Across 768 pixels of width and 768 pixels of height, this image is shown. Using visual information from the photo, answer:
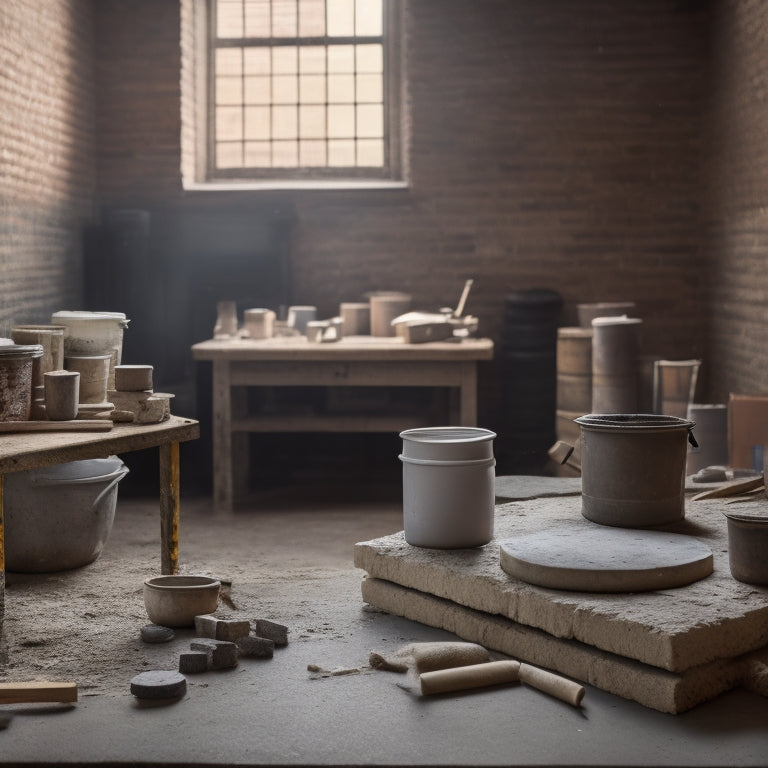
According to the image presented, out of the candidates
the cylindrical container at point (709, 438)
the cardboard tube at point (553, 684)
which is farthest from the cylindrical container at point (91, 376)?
the cylindrical container at point (709, 438)

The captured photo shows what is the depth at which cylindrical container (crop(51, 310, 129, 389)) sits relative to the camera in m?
5.25

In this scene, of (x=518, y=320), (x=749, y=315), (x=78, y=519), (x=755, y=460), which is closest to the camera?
(x=78, y=519)

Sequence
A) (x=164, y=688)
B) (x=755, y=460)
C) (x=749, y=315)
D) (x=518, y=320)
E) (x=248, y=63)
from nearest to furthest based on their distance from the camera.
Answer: (x=164, y=688), (x=755, y=460), (x=749, y=315), (x=518, y=320), (x=248, y=63)

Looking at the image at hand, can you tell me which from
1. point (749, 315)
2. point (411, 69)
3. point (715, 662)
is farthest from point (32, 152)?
point (715, 662)

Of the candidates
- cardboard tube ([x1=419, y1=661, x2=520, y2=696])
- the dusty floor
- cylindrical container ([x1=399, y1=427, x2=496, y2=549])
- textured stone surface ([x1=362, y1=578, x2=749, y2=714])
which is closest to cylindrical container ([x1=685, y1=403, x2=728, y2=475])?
the dusty floor

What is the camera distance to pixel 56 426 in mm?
4426

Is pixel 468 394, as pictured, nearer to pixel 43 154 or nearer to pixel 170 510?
pixel 170 510

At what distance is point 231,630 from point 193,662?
29 cm

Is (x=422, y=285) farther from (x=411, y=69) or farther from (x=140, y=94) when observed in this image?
(x=140, y=94)

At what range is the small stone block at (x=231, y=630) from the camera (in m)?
4.07

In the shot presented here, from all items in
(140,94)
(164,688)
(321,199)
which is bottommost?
(164,688)

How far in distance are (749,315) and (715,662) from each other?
4.22m

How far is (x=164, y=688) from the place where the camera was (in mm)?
3541

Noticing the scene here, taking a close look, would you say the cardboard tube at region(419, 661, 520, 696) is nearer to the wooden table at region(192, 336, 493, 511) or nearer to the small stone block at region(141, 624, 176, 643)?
the small stone block at region(141, 624, 176, 643)
